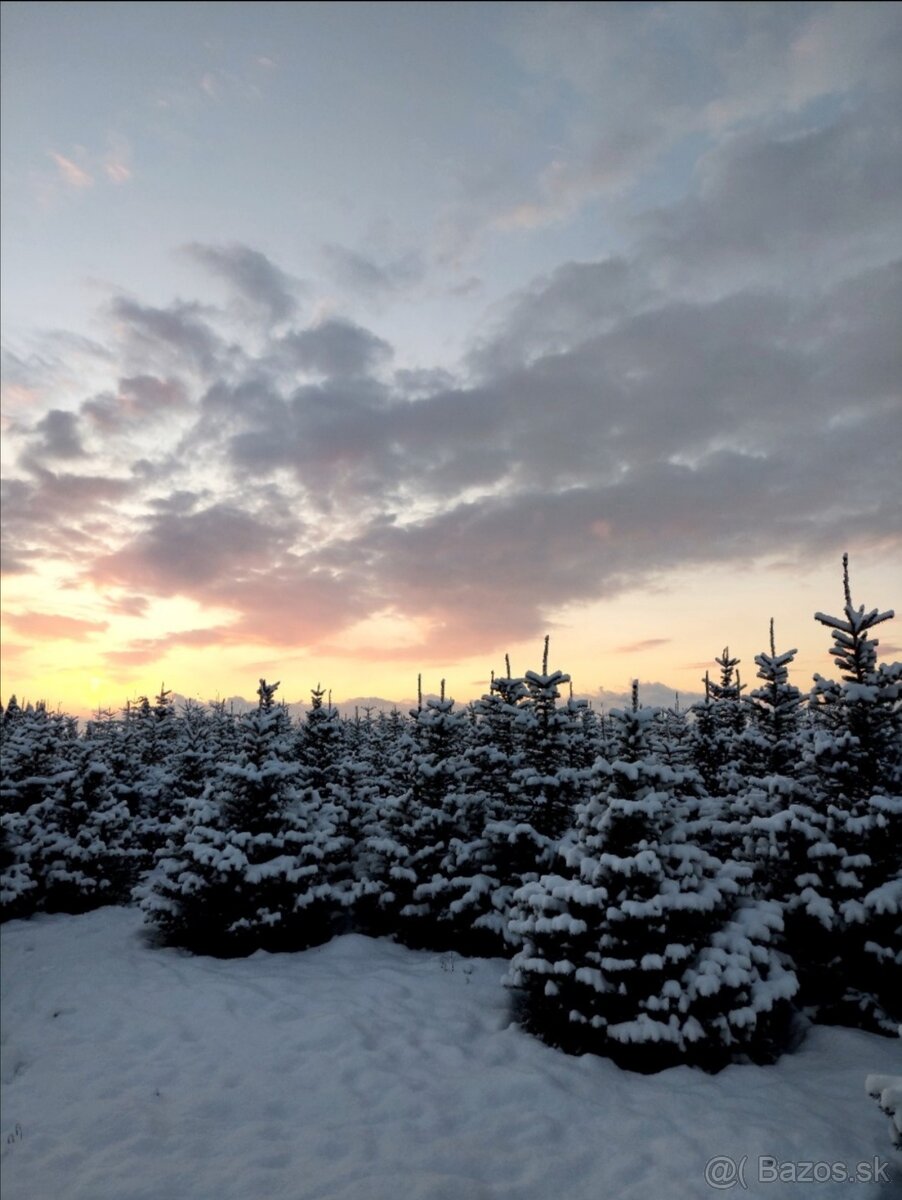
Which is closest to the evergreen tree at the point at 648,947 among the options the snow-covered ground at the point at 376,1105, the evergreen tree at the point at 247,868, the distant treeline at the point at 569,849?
the distant treeline at the point at 569,849

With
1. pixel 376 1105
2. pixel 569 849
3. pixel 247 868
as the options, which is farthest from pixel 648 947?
pixel 247 868

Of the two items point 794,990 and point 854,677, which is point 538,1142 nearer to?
point 794,990

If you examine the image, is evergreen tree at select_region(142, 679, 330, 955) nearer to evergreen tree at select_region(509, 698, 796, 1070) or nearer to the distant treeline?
the distant treeline

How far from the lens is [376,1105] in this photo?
8586mm

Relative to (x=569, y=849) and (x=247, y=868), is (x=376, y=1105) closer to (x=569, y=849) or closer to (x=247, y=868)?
(x=569, y=849)

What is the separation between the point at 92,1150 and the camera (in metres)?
8.21

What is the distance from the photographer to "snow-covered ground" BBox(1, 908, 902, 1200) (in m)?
7.13

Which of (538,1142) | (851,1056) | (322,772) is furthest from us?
(322,772)

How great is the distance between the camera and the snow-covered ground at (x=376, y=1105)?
713 cm

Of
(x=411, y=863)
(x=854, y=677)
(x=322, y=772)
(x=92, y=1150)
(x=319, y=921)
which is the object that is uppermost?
(x=854, y=677)

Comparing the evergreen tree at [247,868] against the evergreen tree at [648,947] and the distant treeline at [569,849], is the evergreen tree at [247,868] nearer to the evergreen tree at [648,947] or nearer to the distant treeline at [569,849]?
the distant treeline at [569,849]

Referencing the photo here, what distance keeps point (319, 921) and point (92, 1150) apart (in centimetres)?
756

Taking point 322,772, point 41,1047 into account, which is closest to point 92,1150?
point 41,1047

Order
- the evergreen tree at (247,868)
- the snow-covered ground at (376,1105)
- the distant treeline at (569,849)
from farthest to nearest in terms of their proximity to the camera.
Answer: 1. the evergreen tree at (247,868)
2. the distant treeline at (569,849)
3. the snow-covered ground at (376,1105)
